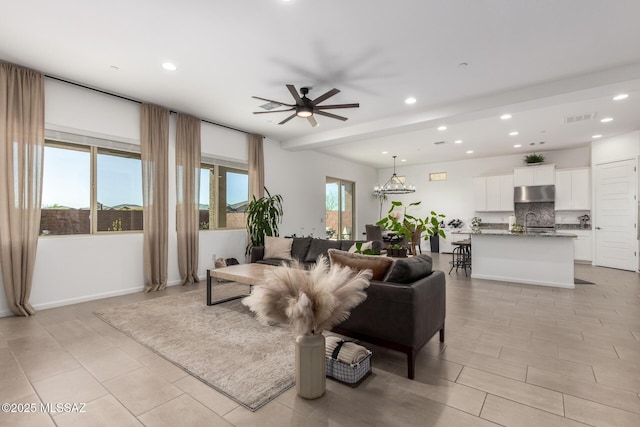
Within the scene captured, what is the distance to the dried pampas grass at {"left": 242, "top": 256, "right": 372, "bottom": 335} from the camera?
1.85 metres

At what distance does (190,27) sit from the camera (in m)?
2.98

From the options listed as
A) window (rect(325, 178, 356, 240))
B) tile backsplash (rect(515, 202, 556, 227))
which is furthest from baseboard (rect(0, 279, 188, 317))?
tile backsplash (rect(515, 202, 556, 227))

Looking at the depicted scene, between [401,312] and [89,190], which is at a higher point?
[89,190]

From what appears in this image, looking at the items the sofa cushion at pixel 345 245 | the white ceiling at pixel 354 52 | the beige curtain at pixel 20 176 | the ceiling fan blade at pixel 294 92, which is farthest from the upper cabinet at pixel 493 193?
the beige curtain at pixel 20 176

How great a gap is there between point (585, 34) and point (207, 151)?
5.69 meters

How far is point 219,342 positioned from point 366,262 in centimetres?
162

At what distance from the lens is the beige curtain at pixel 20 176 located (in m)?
3.62

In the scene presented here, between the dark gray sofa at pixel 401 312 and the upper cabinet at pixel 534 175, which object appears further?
the upper cabinet at pixel 534 175

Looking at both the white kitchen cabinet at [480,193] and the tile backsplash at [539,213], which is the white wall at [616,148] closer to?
the tile backsplash at [539,213]

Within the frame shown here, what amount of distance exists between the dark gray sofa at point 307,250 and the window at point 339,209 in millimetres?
3489

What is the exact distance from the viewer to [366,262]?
2.67 m

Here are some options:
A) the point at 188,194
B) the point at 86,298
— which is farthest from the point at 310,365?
the point at 188,194

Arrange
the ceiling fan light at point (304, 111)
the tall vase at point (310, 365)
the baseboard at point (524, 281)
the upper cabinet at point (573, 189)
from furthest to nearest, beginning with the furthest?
→ the upper cabinet at point (573, 189) → the baseboard at point (524, 281) → the ceiling fan light at point (304, 111) → the tall vase at point (310, 365)

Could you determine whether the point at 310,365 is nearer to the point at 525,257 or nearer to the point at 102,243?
the point at 102,243
